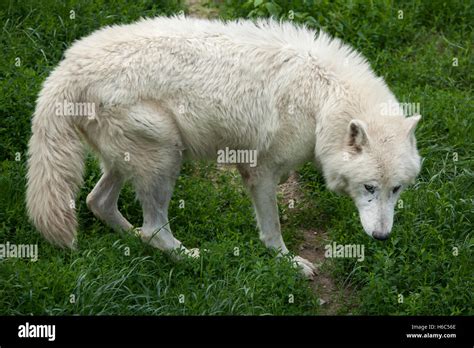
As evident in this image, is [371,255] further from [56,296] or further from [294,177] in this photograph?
[56,296]

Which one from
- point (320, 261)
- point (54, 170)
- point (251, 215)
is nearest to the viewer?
point (54, 170)

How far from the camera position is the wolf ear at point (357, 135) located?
23.4ft

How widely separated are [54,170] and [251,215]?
212cm

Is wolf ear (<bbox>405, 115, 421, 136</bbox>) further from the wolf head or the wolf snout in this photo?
the wolf snout

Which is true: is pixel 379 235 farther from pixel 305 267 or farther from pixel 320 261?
pixel 320 261

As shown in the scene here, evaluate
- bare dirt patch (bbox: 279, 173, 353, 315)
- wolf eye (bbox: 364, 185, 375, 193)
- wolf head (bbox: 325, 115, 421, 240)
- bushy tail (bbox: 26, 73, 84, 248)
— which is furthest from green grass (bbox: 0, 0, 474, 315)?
wolf eye (bbox: 364, 185, 375, 193)

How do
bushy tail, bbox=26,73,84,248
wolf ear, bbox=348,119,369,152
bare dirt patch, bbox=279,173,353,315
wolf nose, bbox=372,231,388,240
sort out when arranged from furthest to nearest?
bare dirt patch, bbox=279,173,353,315
wolf nose, bbox=372,231,388,240
wolf ear, bbox=348,119,369,152
bushy tail, bbox=26,73,84,248

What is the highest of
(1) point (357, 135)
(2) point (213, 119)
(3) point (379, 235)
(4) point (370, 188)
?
(2) point (213, 119)

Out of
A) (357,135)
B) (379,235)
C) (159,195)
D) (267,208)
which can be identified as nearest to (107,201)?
(159,195)

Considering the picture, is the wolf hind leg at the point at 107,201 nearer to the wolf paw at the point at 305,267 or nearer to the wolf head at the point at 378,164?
the wolf paw at the point at 305,267

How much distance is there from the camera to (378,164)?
723cm

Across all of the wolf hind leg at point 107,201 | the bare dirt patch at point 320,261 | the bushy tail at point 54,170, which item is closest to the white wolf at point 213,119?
the bushy tail at point 54,170

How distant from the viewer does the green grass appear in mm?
7035

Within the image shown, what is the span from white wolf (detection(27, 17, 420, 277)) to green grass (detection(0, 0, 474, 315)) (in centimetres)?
38
